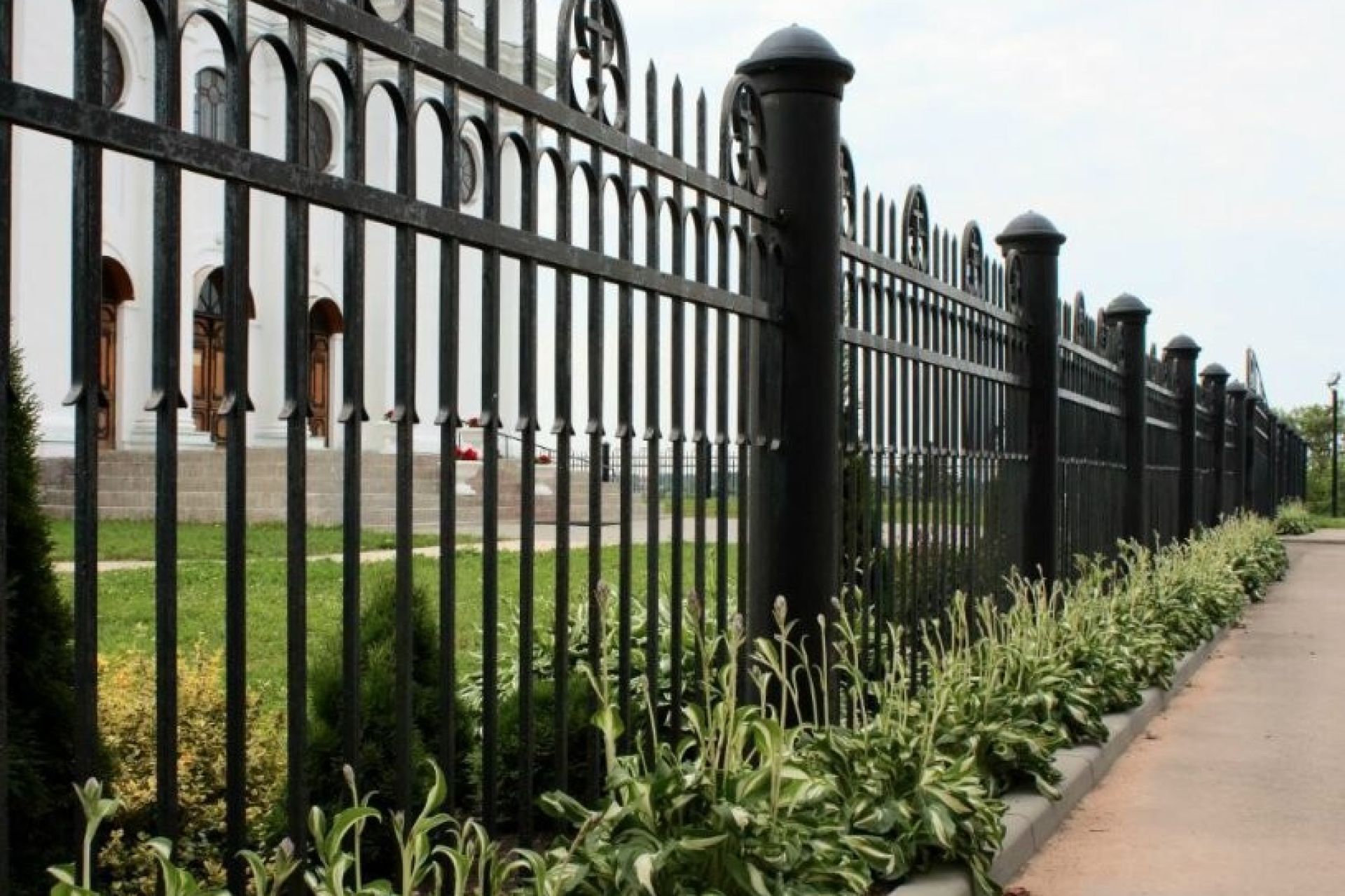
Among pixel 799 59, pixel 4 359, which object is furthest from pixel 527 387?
pixel 799 59

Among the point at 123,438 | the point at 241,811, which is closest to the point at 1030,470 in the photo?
the point at 241,811

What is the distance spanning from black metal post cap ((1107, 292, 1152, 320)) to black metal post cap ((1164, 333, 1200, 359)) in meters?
3.65

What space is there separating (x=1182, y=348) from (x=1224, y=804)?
1122cm

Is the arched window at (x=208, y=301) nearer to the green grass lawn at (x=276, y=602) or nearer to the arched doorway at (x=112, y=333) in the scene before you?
the arched doorway at (x=112, y=333)

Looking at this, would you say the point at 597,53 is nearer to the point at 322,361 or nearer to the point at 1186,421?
the point at 1186,421

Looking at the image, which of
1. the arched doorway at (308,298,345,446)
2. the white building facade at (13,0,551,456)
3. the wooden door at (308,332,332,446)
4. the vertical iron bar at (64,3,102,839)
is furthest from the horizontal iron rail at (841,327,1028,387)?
the arched doorway at (308,298,345,446)

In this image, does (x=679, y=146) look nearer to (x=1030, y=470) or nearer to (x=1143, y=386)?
(x=1030, y=470)

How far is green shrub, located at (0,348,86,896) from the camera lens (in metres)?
2.84

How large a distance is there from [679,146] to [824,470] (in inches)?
48.9

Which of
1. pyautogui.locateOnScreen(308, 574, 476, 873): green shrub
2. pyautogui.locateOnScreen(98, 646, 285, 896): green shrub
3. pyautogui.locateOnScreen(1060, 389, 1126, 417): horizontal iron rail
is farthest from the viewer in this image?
pyautogui.locateOnScreen(1060, 389, 1126, 417): horizontal iron rail

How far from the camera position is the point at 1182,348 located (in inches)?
632

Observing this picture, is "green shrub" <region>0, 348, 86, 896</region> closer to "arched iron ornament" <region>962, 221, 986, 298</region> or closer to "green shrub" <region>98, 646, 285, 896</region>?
"green shrub" <region>98, 646, 285, 896</region>

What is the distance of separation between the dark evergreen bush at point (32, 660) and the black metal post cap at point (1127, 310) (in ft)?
36.0

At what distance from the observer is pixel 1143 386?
41.3 feet
